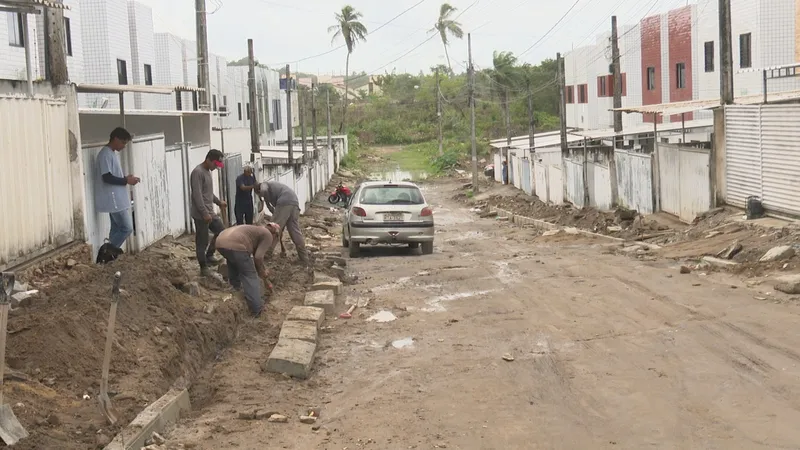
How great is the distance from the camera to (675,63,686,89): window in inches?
1629

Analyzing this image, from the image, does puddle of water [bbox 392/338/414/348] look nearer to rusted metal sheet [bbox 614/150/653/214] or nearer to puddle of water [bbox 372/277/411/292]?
puddle of water [bbox 372/277/411/292]

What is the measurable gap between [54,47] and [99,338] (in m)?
5.00

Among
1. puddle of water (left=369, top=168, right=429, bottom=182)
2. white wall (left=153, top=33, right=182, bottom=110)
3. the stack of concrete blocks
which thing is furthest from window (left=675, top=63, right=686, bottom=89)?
the stack of concrete blocks

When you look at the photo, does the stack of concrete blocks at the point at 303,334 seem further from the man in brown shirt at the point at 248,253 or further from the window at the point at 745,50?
the window at the point at 745,50

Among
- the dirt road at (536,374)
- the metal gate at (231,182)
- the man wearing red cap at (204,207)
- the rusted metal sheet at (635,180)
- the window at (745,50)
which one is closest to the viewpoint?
the dirt road at (536,374)

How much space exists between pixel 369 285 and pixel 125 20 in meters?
22.5

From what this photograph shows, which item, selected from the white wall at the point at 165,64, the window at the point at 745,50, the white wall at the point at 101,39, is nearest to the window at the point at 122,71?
the white wall at the point at 101,39

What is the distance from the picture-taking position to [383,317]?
38.5 ft

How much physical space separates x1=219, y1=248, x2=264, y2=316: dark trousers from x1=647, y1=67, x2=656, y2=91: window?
37.1m

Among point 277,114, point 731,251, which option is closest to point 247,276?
point 731,251

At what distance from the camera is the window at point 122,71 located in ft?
109

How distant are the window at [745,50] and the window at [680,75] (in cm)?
686

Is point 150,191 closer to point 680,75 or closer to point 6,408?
point 6,408

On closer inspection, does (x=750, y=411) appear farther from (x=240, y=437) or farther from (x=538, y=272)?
(x=538, y=272)
